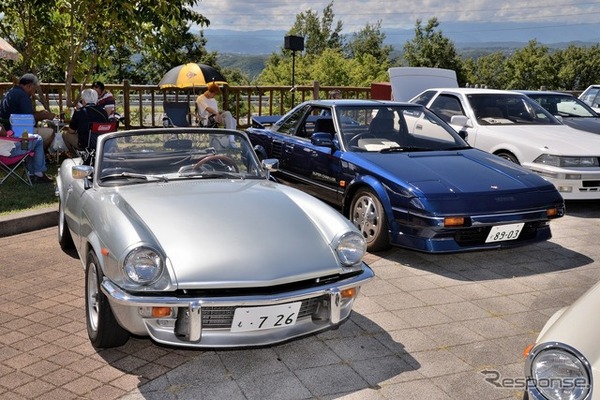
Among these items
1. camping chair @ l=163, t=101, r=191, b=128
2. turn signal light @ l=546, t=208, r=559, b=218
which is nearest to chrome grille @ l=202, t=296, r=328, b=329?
turn signal light @ l=546, t=208, r=559, b=218

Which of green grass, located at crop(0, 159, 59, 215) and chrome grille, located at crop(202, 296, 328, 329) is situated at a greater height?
chrome grille, located at crop(202, 296, 328, 329)

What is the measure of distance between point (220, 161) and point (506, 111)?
230 inches

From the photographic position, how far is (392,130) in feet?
22.7

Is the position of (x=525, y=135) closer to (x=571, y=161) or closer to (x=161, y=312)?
(x=571, y=161)

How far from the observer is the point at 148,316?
335 cm

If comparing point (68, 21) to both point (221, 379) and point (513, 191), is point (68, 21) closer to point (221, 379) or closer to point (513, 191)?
point (513, 191)

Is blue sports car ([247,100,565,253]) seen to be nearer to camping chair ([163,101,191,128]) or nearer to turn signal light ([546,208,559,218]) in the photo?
turn signal light ([546,208,559,218])

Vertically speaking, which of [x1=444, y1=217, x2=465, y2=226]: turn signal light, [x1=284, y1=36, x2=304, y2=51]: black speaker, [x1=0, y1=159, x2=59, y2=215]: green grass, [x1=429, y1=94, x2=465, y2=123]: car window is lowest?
[x1=0, y1=159, x2=59, y2=215]: green grass

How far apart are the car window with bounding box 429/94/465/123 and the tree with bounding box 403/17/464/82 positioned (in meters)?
75.9

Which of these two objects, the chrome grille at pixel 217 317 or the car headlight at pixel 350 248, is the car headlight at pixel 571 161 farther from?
the chrome grille at pixel 217 317

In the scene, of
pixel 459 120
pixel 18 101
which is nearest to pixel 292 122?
pixel 459 120

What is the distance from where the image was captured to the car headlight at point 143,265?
3359 millimetres

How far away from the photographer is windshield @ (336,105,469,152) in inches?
266

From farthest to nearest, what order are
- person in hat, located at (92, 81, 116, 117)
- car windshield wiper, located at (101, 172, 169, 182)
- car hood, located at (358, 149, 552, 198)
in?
person in hat, located at (92, 81, 116, 117), car hood, located at (358, 149, 552, 198), car windshield wiper, located at (101, 172, 169, 182)
